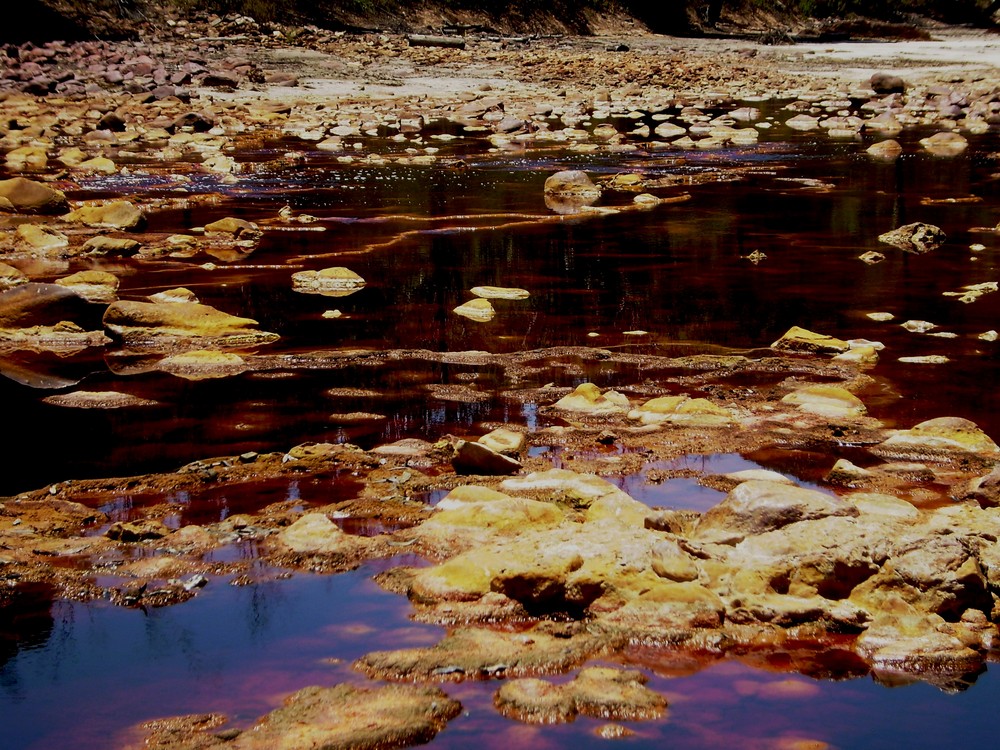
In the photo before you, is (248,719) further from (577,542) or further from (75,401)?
(75,401)

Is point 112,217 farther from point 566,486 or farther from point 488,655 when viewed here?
point 488,655

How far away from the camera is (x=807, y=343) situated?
19.4 ft

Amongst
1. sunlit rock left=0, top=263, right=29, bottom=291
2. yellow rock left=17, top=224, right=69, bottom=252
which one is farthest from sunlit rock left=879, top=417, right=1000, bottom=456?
yellow rock left=17, top=224, right=69, bottom=252

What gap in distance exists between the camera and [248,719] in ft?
8.54

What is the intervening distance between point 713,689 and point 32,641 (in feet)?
5.82

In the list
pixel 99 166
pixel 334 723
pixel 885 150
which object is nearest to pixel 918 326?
pixel 334 723

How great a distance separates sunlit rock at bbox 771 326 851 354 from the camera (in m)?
5.81

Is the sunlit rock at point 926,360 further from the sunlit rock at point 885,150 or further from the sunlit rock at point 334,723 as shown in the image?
the sunlit rock at point 885,150

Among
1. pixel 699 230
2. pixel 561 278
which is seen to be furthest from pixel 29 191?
pixel 699 230

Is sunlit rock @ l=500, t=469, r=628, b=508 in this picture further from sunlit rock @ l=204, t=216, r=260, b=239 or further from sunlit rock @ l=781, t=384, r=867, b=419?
sunlit rock @ l=204, t=216, r=260, b=239

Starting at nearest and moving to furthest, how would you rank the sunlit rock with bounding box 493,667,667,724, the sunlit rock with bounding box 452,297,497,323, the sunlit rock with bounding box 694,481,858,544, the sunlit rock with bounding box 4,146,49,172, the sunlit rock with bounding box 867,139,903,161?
the sunlit rock with bounding box 493,667,667,724 → the sunlit rock with bounding box 694,481,858,544 → the sunlit rock with bounding box 452,297,497,323 → the sunlit rock with bounding box 4,146,49,172 → the sunlit rock with bounding box 867,139,903,161

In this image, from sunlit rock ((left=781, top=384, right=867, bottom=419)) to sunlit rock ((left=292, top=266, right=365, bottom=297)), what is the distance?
3.42 meters

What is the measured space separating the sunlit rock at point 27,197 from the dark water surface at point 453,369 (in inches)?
46.8

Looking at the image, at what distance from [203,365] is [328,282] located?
79.1 inches
